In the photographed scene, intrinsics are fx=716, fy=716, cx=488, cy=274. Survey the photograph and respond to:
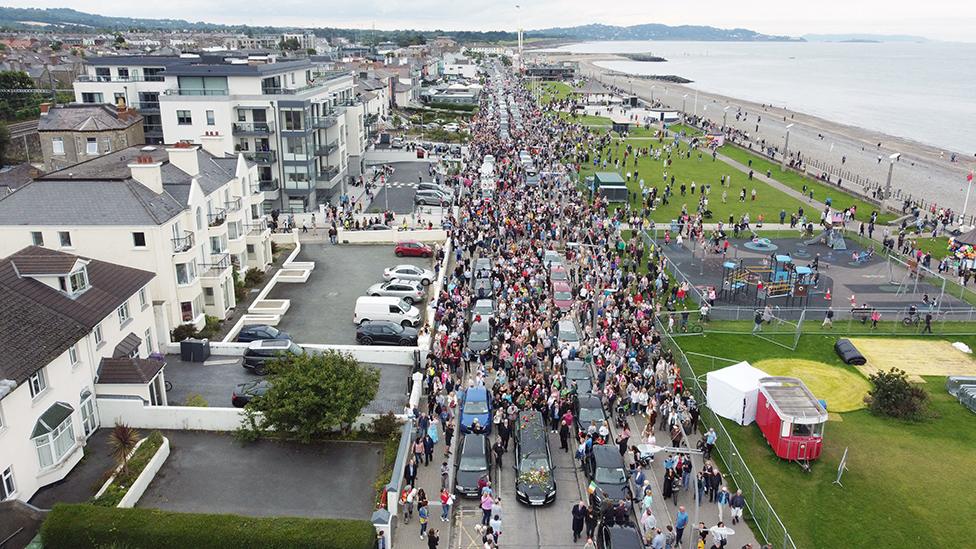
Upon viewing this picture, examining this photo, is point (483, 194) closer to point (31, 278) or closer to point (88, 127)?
point (88, 127)

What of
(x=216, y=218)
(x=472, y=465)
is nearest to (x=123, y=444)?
(x=472, y=465)

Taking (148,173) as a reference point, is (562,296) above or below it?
below

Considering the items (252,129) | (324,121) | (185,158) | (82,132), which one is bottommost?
(82,132)

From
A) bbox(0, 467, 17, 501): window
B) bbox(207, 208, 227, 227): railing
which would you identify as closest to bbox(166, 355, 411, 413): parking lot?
bbox(0, 467, 17, 501): window

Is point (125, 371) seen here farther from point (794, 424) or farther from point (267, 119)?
point (267, 119)

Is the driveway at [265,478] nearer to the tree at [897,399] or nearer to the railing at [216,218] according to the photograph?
the railing at [216,218]
